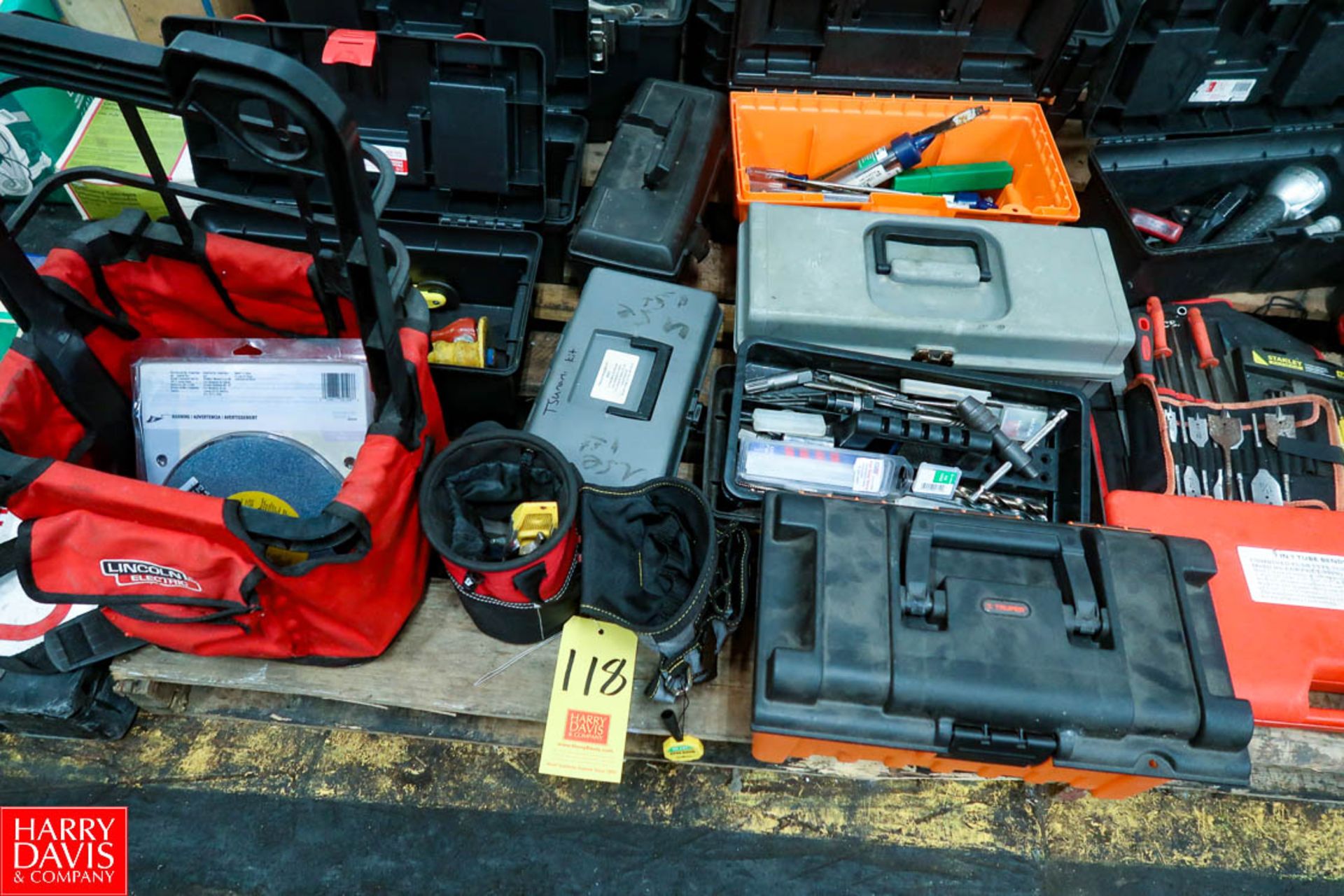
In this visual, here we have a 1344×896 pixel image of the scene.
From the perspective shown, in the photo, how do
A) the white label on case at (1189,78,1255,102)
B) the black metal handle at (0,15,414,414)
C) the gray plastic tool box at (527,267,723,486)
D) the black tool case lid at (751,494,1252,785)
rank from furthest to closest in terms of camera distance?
the white label on case at (1189,78,1255,102)
the gray plastic tool box at (527,267,723,486)
the black tool case lid at (751,494,1252,785)
the black metal handle at (0,15,414,414)

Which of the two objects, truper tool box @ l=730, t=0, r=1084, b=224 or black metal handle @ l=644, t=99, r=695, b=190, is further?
truper tool box @ l=730, t=0, r=1084, b=224

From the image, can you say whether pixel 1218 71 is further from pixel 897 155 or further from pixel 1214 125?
pixel 897 155

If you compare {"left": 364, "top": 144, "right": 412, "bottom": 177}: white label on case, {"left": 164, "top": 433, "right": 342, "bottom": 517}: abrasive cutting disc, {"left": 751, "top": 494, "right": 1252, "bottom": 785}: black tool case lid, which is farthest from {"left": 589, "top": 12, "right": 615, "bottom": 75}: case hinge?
{"left": 751, "top": 494, "right": 1252, "bottom": 785}: black tool case lid

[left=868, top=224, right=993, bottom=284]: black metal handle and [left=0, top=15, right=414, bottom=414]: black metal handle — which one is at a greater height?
[left=0, top=15, right=414, bottom=414]: black metal handle

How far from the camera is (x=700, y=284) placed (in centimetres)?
173

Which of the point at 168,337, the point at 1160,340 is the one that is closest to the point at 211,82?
the point at 168,337

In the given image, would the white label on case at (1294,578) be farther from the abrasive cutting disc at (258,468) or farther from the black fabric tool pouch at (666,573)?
the abrasive cutting disc at (258,468)

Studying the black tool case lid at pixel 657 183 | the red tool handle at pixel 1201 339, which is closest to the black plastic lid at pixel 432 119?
the black tool case lid at pixel 657 183

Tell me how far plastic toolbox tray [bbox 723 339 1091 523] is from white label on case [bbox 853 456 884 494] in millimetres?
137

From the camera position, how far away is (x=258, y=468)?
1288mm

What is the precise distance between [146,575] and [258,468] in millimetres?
286

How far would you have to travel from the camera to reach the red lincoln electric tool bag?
0.77m

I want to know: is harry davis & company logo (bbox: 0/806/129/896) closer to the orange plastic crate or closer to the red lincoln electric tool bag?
the red lincoln electric tool bag

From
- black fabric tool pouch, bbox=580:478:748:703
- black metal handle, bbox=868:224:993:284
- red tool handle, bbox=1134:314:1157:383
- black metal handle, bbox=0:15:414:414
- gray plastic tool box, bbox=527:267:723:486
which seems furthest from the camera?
red tool handle, bbox=1134:314:1157:383
